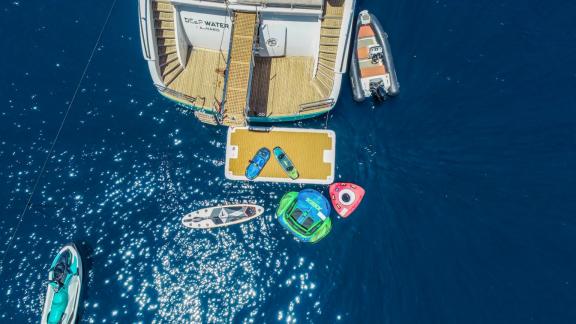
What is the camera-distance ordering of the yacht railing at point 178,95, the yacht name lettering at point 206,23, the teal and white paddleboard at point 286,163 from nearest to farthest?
1. the yacht railing at point 178,95
2. the yacht name lettering at point 206,23
3. the teal and white paddleboard at point 286,163

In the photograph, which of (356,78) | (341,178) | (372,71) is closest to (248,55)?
(356,78)

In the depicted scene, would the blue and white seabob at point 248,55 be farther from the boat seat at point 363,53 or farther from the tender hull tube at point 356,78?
the boat seat at point 363,53

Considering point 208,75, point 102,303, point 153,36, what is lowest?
point 102,303

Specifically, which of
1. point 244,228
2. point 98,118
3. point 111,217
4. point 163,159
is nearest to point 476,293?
point 244,228

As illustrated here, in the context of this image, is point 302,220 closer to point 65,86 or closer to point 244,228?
point 244,228

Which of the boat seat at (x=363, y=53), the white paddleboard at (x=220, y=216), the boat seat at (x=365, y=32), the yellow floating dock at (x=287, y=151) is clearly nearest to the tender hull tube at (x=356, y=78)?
the boat seat at (x=363, y=53)

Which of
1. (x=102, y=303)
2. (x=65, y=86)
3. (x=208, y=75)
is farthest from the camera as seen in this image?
(x=65, y=86)
